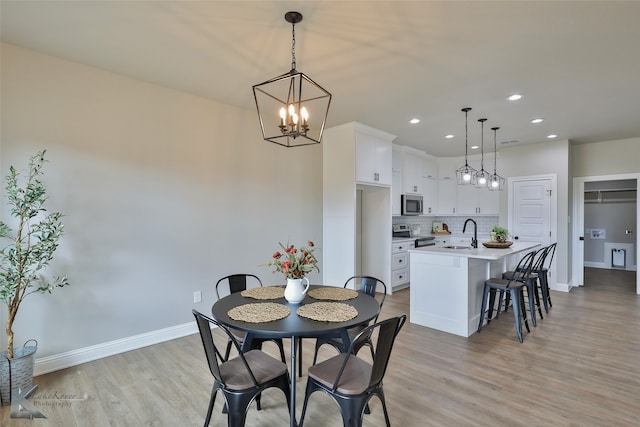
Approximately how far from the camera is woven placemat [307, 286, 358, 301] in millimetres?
2330

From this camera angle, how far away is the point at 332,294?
2.44 metres

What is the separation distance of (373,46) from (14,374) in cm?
363

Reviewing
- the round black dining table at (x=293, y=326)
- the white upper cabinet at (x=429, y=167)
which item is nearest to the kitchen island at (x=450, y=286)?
the round black dining table at (x=293, y=326)

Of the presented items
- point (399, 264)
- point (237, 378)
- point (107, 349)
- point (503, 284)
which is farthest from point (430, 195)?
point (107, 349)

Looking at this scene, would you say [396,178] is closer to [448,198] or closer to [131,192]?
[448,198]

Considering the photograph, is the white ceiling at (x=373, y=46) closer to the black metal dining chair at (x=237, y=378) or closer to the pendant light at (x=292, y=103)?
the pendant light at (x=292, y=103)

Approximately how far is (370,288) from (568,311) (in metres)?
3.56

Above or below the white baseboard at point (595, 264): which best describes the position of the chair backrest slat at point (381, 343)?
above

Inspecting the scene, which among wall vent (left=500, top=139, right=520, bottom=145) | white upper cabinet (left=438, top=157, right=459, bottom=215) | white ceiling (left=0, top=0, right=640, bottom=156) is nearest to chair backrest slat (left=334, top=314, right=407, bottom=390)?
white ceiling (left=0, top=0, right=640, bottom=156)

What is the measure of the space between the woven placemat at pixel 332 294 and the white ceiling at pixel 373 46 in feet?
6.47

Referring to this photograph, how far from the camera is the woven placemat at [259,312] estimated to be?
1870 millimetres

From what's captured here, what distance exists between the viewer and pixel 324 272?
16.3 ft

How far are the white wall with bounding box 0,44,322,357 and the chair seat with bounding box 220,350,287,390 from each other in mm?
1797

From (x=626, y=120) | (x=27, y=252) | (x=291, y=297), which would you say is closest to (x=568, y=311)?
(x=626, y=120)
